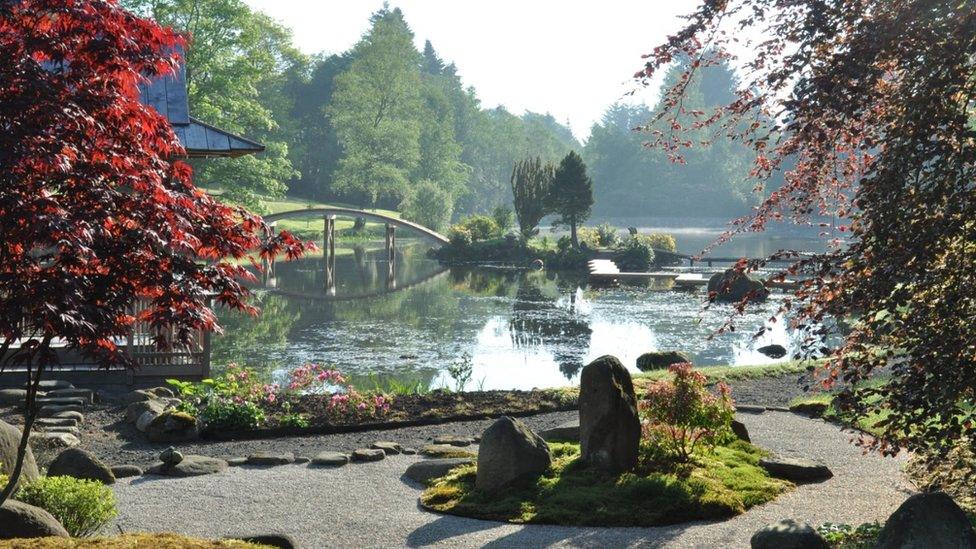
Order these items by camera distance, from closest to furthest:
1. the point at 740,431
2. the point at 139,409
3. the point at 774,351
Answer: the point at 740,431 → the point at 139,409 → the point at 774,351

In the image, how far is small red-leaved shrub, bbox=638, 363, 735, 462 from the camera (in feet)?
33.8

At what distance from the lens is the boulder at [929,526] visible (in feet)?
21.1

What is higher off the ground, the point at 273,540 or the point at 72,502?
the point at 72,502

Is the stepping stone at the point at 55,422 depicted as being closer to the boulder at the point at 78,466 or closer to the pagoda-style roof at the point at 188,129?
the boulder at the point at 78,466

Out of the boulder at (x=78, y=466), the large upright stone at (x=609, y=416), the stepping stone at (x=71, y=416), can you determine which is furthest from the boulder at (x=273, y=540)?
the stepping stone at (x=71, y=416)

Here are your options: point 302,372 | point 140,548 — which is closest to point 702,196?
point 302,372

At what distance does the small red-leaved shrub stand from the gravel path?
1.10 metres

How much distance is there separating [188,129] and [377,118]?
52.8 metres

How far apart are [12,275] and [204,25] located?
129ft

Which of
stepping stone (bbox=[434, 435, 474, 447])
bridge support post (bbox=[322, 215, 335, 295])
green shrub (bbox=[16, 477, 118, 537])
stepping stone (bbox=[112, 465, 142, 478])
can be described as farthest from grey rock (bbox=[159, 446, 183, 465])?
bridge support post (bbox=[322, 215, 335, 295])

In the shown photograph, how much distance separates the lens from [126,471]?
10539mm

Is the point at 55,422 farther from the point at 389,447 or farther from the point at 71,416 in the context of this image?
the point at 389,447

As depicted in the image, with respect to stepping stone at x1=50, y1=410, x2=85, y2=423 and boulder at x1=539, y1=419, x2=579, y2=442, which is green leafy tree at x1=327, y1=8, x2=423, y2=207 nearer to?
stepping stone at x1=50, y1=410, x2=85, y2=423

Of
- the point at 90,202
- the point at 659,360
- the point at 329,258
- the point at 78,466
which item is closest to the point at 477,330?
the point at 659,360
